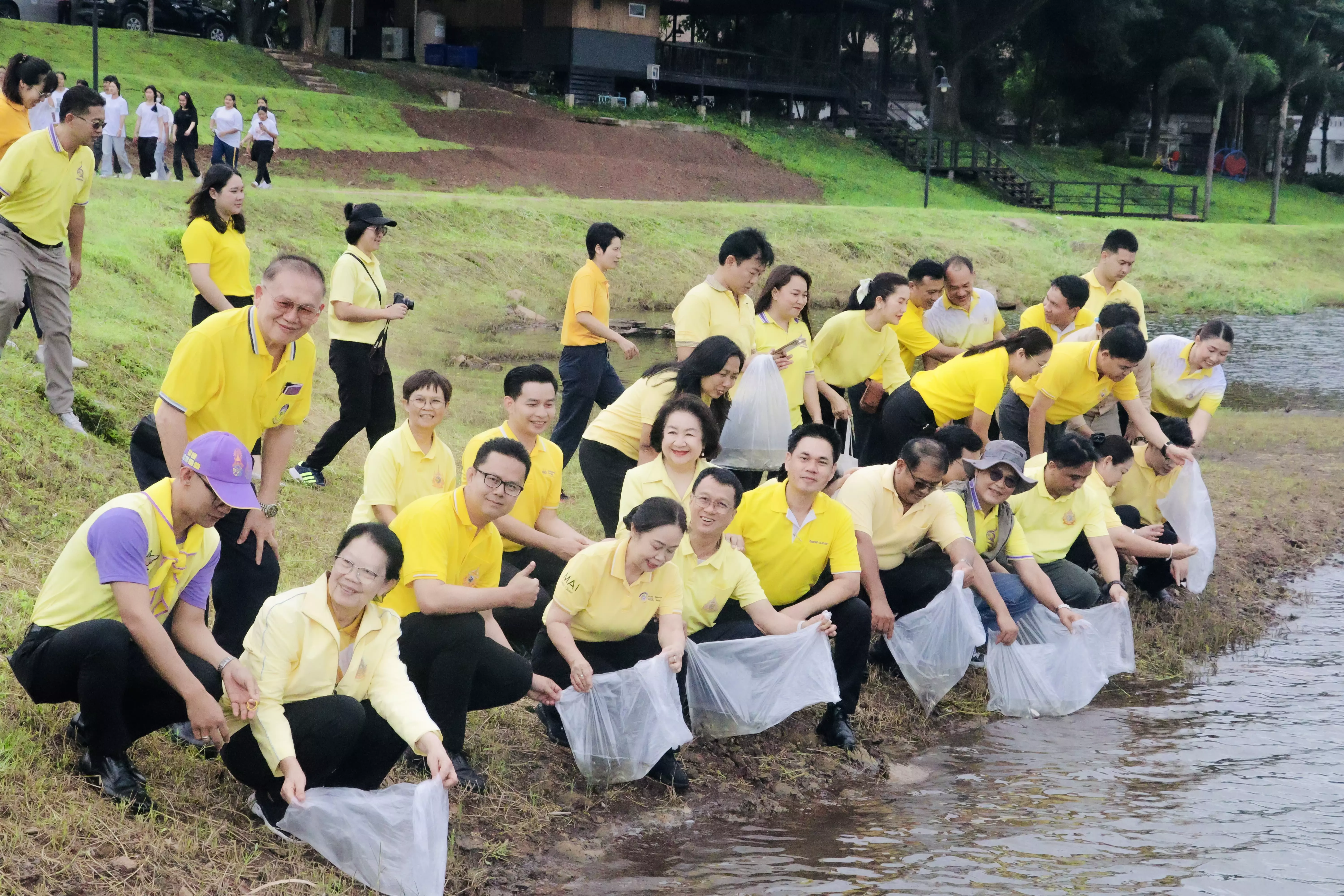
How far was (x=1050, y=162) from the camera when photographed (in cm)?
4312

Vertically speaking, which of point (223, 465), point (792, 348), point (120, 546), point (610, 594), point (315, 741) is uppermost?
point (792, 348)

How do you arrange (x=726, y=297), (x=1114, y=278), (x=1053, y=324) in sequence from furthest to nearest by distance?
(x=1114, y=278) < (x=1053, y=324) < (x=726, y=297)

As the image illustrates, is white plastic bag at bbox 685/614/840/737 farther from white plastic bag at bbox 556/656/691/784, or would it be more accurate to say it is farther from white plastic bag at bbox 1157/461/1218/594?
white plastic bag at bbox 1157/461/1218/594

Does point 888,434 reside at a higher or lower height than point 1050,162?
lower

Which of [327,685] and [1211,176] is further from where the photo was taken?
[1211,176]

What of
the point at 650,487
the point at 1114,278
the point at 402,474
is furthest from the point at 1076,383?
the point at 402,474

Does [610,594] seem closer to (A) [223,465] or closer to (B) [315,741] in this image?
(B) [315,741]

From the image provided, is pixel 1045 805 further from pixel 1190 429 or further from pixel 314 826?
pixel 1190 429

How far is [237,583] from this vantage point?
4676 mm

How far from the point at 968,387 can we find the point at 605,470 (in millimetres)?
2107

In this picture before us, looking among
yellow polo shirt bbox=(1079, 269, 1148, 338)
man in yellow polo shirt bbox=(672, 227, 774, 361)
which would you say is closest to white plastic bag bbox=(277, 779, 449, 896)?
man in yellow polo shirt bbox=(672, 227, 774, 361)

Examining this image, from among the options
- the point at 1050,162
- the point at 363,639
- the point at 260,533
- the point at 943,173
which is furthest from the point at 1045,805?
the point at 1050,162

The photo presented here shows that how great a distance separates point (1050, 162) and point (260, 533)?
4199 cm

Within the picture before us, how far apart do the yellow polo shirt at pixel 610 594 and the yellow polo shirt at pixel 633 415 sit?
117 cm
